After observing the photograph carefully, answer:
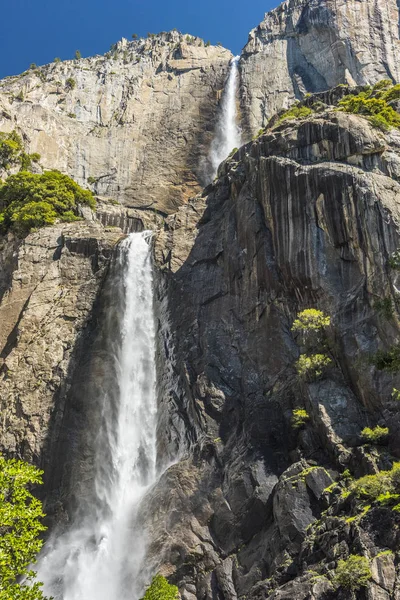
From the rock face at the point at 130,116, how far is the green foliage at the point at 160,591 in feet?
138

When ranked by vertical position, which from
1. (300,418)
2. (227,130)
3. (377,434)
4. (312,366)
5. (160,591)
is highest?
(227,130)

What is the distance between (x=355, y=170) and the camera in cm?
2606

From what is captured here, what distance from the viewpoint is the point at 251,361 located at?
27.4 meters

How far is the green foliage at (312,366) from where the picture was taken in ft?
76.4

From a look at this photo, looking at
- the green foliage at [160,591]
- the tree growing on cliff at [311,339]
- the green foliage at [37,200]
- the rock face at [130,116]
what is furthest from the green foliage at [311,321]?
the rock face at [130,116]

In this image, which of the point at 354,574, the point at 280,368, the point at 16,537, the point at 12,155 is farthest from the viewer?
the point at 12,155

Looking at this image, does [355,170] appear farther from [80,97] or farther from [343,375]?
[80,97]

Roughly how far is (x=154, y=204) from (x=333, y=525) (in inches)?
1733

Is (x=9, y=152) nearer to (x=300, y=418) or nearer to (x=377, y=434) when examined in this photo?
(x=300, y=418)

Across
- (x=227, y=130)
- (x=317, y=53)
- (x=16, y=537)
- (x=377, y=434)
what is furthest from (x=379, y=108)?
(x=317, y=53)

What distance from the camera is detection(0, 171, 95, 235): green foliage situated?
133 feet

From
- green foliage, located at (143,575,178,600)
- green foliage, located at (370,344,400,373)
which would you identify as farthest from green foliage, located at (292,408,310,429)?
green foliage, located at (143,575,178,600)

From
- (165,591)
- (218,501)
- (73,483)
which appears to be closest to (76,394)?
(73,483)

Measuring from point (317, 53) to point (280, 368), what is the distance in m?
50.0
